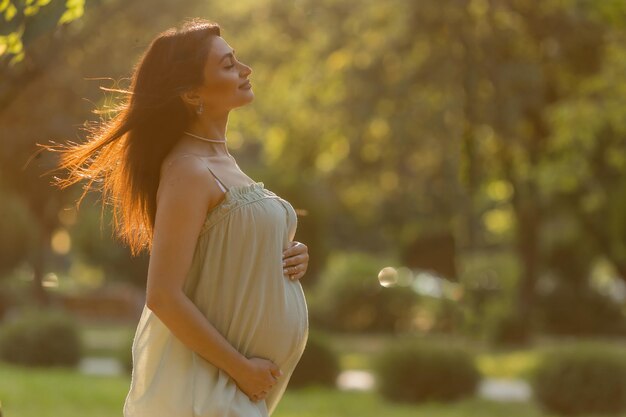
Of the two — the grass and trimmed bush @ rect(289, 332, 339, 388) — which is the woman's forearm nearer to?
the grass

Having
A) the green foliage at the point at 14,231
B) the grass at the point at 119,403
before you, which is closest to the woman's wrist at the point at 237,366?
the grass at the point at 119,403

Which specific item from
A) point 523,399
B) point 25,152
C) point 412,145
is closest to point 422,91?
point 412,145

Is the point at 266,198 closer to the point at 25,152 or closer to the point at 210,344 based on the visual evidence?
the point at 210,344

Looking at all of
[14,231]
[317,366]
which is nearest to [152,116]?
[317,366]

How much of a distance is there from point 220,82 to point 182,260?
54cm

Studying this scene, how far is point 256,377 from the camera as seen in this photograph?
11.6 ft

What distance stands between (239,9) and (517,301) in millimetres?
9127

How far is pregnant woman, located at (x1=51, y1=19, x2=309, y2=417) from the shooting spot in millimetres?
3426

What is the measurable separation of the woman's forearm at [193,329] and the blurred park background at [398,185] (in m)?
11.6

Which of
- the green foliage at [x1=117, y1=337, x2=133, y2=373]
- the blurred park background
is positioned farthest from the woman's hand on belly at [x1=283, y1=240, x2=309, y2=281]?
the green foliage at [x1=117, y1=337, x2=133, y2=373]

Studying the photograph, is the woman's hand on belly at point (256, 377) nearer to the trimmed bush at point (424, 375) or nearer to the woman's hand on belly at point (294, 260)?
the woman's hand on belly at point (294, 260)

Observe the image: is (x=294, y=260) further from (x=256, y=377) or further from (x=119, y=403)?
(x=119, y=403)

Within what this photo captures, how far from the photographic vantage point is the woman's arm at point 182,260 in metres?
3.39

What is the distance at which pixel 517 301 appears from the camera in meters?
28.7
